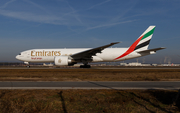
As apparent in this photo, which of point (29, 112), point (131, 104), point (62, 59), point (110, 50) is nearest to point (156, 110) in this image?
point (131, 104)

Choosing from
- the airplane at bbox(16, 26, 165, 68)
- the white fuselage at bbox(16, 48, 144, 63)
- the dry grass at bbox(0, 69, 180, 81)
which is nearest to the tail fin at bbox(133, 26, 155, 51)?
the airplane at bbox(16, 26, 165, 68)

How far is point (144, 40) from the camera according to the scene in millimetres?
30062

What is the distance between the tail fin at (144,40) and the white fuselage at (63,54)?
4.89 feet

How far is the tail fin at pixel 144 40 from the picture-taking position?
97.9 feet

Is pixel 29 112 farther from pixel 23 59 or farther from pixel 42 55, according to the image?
pixel 23 59

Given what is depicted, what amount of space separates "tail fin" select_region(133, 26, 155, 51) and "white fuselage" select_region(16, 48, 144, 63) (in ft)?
4.89

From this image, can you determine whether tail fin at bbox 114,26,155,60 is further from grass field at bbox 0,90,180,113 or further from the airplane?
grass field at bbox 0,90,180,113

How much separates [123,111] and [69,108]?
2.06 metres

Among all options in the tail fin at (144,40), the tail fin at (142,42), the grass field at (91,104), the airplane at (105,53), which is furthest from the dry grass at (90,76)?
the tail fin at (144,40)

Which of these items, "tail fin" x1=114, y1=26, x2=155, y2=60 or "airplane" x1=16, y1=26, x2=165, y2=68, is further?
"tail fin" x1=114, y1=26, x2=155, y2=60

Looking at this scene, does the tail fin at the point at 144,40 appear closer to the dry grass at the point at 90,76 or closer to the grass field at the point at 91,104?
the dry grass at the point at 90,76

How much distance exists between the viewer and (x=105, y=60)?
30891 mm

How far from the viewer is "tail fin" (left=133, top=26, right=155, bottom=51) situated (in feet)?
97.9

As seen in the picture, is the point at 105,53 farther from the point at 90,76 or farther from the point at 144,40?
the point at 90,76
